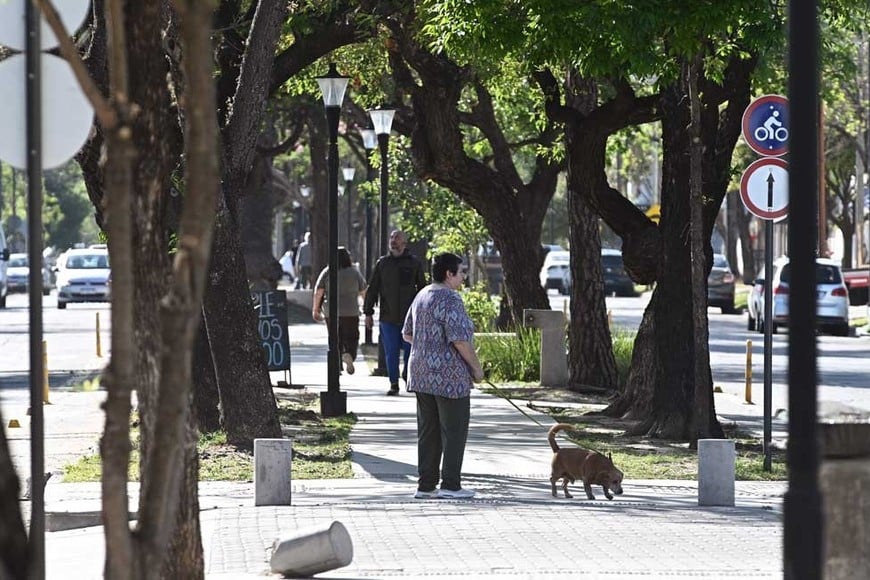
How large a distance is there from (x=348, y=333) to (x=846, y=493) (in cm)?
1695

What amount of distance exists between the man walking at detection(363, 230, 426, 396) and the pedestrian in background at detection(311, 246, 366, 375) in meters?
1.13

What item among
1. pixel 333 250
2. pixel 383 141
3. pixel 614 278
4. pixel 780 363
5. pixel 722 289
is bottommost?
pixel 780 363

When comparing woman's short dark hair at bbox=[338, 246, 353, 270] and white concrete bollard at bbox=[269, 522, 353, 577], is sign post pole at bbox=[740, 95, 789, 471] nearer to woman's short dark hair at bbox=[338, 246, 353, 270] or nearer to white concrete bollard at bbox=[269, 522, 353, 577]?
white concrete bollard at bbox=[269, 522, 353, 577]

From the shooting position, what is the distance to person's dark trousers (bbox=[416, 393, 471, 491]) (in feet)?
37.8

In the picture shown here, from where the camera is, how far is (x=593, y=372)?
21.8 m

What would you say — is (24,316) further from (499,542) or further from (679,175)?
(499,542)

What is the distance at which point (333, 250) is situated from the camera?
1827cm

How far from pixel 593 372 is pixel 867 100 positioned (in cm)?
3322

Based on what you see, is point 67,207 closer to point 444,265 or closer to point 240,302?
point 240,302

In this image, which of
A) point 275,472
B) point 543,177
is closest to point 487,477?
point 275,472

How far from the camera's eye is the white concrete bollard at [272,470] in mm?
11062

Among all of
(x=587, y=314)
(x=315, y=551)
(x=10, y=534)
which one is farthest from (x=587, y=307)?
(x=10, y=534)

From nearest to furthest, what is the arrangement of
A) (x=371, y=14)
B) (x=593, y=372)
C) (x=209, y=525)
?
(x=209, y=525), (x=371, y=14), (x=593, y=372)

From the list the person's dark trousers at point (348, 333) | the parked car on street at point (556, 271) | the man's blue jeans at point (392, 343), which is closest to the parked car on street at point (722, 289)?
the parked car on street at point (556, 271)
